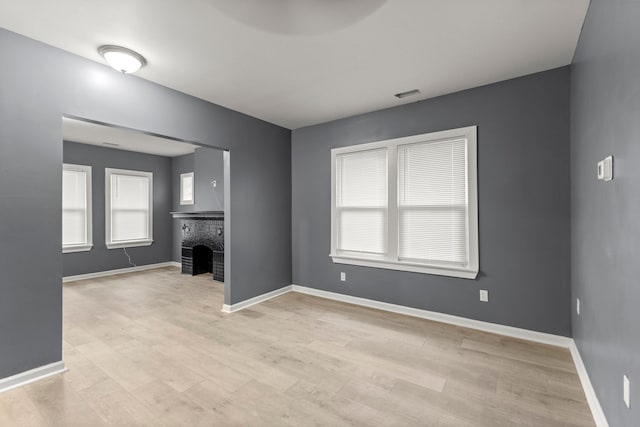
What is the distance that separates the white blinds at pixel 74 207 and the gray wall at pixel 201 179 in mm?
1802

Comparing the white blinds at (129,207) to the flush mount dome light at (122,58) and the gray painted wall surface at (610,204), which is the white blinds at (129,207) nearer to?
the flush mount dome light at (122,58)

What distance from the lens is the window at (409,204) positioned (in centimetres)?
324

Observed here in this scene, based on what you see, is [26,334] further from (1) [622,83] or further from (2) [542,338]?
(2) [542,338]

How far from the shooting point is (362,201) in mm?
4047

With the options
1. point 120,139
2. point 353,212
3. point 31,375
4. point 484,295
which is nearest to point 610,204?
point 484,295

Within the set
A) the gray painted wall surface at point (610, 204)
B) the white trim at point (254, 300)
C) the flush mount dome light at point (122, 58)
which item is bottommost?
the white trim at point (254, 300)

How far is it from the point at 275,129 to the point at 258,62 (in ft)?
6.22

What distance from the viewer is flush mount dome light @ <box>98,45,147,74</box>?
2359 millimetres

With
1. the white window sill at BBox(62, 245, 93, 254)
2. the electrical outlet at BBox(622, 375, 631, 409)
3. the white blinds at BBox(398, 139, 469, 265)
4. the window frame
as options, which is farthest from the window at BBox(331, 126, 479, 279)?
the white window sill at BBox(62, 245, 93, 254)

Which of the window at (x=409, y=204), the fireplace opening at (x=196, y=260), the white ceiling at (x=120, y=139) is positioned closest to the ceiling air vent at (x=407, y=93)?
the window at (x=409, y=204)

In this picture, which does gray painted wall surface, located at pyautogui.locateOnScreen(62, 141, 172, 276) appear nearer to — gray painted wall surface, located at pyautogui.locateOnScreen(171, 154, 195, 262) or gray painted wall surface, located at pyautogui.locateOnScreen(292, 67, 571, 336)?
gray painted wall surface, located at pyautogui.locateOnScreen(171, 154, 195, 262)

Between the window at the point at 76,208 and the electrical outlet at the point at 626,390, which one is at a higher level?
the window at the point at 76,208

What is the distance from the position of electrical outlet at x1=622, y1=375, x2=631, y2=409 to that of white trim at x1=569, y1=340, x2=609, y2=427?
1.47ft

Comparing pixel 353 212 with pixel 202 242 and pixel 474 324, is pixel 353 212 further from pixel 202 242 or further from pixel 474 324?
pixel 202 242
